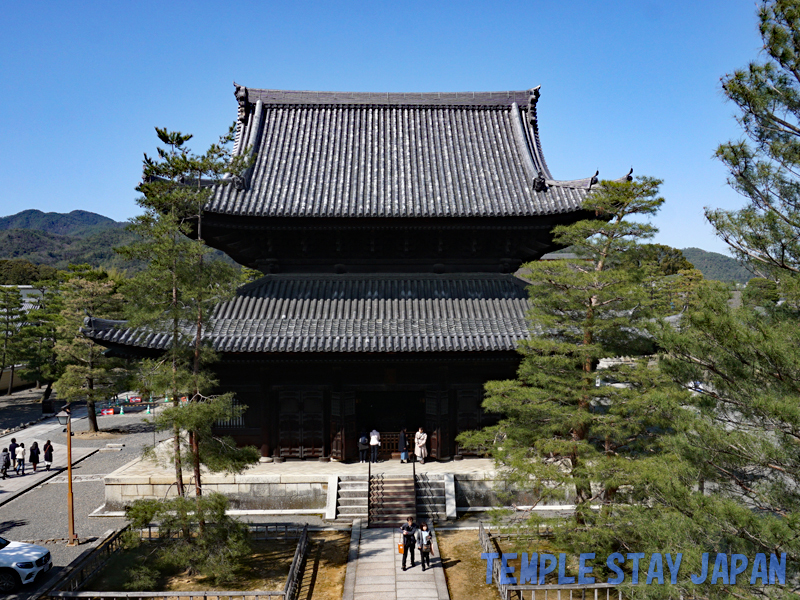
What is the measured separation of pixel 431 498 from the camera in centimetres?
1958

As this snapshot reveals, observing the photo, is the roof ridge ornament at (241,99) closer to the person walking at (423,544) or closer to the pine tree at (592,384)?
the pine tree at (592,384)

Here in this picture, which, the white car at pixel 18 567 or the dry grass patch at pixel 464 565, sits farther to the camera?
the white car at pixel 18 567

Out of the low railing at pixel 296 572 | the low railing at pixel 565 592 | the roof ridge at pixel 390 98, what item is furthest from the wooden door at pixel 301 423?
the roof ridge at pixel 390 98

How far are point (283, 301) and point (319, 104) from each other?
463 inches

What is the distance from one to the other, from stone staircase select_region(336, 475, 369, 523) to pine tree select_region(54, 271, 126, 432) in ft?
73.4

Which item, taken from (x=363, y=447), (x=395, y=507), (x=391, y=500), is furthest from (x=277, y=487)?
(x=395, y=507)

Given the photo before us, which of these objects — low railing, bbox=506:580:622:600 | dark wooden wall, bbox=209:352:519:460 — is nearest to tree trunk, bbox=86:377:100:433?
dark wooden wall, bbox=209:352:519:460

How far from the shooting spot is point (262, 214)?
19.8 meters

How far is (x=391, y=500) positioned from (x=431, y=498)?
1.56m

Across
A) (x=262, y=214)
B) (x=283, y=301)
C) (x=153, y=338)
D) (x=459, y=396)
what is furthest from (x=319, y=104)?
(x=459, y=396)

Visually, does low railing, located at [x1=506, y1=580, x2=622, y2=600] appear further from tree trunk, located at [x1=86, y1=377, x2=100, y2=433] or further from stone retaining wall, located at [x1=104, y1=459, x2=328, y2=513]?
tree trunk, located at [x1=86, y1=377, x2=100, y2=433]

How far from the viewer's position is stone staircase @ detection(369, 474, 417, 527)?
1861 centimetres

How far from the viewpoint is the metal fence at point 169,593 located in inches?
483

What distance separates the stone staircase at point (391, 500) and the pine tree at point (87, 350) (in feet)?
77.4
